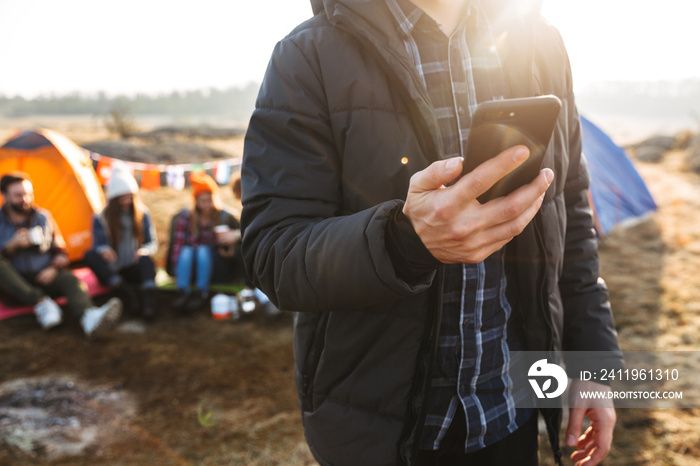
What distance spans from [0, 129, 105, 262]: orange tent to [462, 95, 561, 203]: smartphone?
6.93 metres

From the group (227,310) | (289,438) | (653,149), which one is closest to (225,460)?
(289,438)

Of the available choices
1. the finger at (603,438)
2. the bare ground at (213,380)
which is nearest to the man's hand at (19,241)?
the bare ground at (213,380)

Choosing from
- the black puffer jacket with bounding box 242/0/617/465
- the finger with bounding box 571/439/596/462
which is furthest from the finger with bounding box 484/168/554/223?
the finger with bounding box 571/439/596/462

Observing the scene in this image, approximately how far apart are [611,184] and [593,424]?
5590 mm

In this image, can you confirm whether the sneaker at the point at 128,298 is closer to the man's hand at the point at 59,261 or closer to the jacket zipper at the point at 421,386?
the man's hand at the point at 59,261

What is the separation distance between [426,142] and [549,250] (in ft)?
1.65

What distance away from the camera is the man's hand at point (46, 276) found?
5168mm

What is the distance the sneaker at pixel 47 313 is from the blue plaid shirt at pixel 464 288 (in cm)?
497

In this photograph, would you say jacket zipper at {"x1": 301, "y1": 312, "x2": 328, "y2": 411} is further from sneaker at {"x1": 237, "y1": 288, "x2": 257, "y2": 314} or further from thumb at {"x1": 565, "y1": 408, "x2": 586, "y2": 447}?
sneaker at {"x1": 237, "y1": 288, "x2": 257, "y2": 314}

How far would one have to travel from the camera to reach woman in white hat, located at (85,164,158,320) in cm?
553

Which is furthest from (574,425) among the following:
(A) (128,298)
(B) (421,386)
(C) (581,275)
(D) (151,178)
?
(D) (151,178)

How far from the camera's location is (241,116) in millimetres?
→ 51438

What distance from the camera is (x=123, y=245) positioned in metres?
5.80

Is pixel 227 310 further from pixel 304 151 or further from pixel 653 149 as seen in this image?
pixel 653 149
